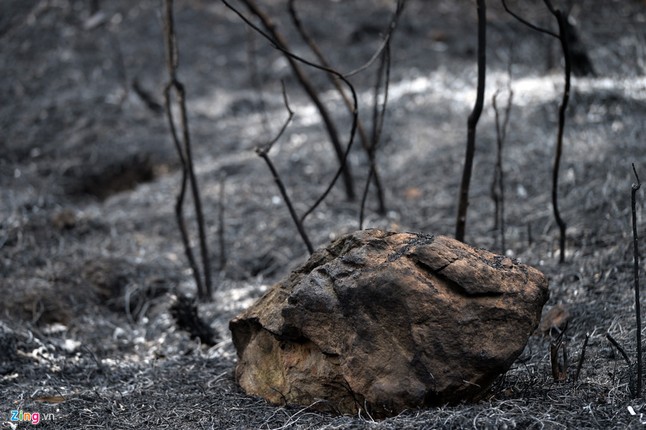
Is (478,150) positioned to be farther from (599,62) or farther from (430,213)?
(599,62)

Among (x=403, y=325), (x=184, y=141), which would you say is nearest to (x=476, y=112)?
(x=403, y=325)

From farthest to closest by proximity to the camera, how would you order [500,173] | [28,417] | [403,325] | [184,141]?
[184,141], [500,173], [28,417], [403,325]

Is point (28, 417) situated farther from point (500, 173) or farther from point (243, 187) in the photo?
point (243, 187)

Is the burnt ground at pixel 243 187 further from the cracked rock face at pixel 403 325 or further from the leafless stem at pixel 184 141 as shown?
the leafless stem at pixel 184 141

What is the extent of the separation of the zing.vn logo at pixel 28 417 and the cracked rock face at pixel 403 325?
77 cm

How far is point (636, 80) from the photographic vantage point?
5.20 m

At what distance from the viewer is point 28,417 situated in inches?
93.9

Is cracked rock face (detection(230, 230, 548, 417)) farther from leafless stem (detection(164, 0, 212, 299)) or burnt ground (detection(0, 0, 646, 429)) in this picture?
leafless stem (detection(164, 0, 212, 299))

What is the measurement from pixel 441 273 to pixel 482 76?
3.06 ft

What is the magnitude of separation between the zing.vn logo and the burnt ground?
4cm

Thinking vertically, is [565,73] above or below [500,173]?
above

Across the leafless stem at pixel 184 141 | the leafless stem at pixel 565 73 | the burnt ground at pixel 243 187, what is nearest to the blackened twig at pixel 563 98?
the leafless stem at pixel 565 73

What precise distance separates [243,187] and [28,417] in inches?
134

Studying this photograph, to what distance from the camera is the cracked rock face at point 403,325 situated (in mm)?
2176
